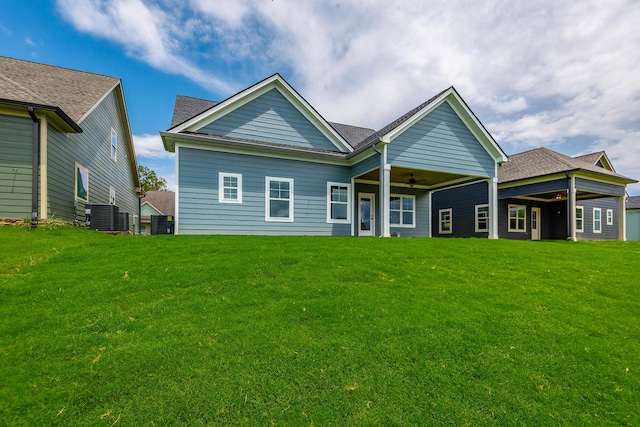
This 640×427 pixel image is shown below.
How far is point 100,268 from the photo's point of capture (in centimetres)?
490

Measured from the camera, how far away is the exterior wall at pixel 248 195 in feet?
32.5

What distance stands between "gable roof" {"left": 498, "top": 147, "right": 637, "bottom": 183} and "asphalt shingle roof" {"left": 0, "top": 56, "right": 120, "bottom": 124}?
69.7ft

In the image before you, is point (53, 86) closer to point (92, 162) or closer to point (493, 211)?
point (92, 162)

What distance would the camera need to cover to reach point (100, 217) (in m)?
9.60

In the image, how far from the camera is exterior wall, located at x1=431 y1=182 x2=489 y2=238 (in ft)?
59.3

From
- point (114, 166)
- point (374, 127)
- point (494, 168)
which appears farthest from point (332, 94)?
point (114, 166)

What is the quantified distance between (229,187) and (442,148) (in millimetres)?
8484

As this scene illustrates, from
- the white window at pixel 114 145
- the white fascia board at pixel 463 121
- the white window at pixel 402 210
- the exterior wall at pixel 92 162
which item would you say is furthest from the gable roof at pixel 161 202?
the white fascia board at pixel 463 121

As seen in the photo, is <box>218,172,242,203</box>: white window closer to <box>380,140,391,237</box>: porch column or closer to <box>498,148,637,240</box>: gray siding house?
<box>380,140,391,237</box>: porch column

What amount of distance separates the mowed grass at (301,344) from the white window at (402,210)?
841cm

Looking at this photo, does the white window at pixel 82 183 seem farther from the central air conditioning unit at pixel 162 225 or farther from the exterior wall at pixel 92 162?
the central air conditioning unit at pixel 162 225

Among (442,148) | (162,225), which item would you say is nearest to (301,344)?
(162,225)

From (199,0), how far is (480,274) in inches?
466

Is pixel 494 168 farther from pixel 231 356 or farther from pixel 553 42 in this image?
pixel 231 356
